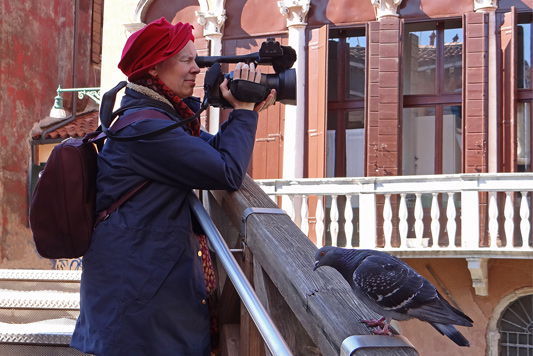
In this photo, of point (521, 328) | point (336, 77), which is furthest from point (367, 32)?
point (521, 328)

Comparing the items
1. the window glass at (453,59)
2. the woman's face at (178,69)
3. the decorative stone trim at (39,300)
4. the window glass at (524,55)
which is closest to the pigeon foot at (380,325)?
the woman's face at (178,69)

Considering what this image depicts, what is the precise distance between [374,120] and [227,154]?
881 cm

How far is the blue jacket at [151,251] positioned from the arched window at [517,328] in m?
9.02

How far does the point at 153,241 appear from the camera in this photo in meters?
2.08

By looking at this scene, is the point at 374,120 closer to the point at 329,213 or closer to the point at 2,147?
the point at 329,213

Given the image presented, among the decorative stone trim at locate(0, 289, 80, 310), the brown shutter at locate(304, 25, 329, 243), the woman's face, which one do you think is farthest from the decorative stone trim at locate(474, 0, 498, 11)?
the woman's face

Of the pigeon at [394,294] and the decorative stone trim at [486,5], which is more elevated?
the decorative stone trim at [486,5]

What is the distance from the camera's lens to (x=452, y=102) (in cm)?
1104

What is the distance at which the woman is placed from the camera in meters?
2.04

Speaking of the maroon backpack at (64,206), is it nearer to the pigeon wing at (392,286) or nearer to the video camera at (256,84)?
the video camera at (256,84)

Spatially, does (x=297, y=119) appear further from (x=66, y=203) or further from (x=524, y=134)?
(x=66, y=203)

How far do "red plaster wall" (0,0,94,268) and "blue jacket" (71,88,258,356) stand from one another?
1262 centimetres

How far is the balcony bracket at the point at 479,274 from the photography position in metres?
10.1

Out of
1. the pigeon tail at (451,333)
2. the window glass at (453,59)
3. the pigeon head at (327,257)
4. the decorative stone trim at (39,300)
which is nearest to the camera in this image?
the pigeon tail at (451,333)
